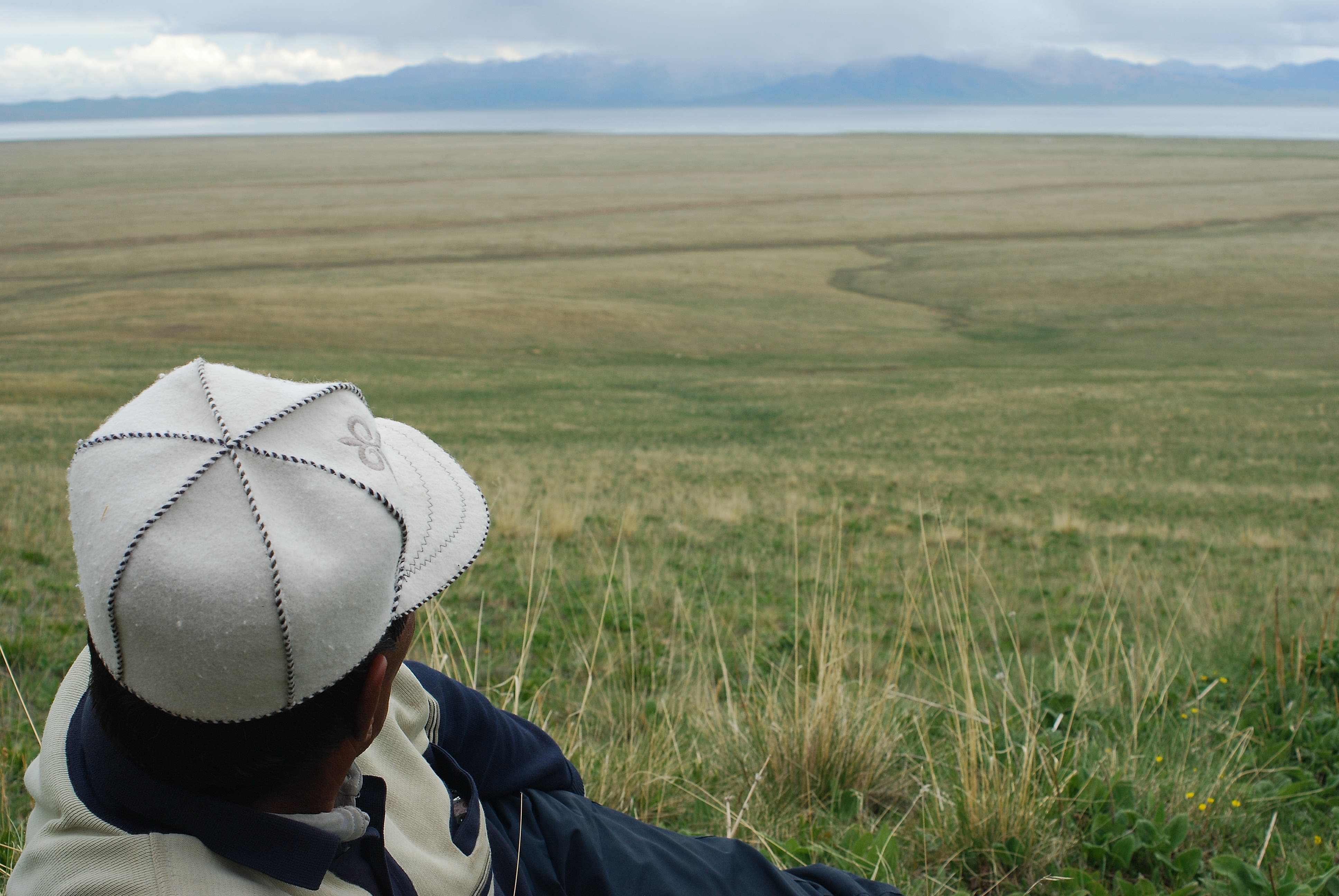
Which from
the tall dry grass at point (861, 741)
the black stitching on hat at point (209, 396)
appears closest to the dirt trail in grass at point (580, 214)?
the tall dry grass at point (861, 741)

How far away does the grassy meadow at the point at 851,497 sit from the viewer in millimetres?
3285

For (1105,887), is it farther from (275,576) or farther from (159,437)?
(159,437)

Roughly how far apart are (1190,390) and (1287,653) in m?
19.8

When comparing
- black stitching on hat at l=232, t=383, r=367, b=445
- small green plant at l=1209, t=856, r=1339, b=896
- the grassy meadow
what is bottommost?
the grassy meadow

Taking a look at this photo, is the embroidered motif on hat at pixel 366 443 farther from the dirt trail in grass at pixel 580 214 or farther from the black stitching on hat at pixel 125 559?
the dirt trail in grass at pixel 580 214

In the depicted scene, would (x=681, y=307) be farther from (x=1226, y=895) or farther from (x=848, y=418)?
(x=1226, y=895)

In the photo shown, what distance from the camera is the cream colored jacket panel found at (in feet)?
4.30

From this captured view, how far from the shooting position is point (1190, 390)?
22.3 m

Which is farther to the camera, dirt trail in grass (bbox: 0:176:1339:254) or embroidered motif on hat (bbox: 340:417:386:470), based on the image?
dirt trail in grass (bbox: 0:176:1339:254)

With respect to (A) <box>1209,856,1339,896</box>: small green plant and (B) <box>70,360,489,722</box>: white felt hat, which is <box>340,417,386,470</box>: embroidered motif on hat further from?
(A) <box>1209,856,1339,896</box>: small green plant

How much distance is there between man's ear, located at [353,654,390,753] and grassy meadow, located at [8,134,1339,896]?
1514mm

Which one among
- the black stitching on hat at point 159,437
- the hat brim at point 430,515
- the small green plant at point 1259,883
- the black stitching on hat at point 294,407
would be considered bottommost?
the small green plant at point 1259,883

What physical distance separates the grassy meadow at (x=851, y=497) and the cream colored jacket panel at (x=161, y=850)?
44.1 inches

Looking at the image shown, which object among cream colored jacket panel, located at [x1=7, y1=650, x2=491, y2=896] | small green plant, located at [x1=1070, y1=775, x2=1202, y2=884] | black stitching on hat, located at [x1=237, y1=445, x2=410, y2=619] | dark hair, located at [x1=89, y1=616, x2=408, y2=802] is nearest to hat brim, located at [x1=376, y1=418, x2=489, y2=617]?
black stitching on hat, located at [x1=237, y1=445, x2=410, y2=619]
